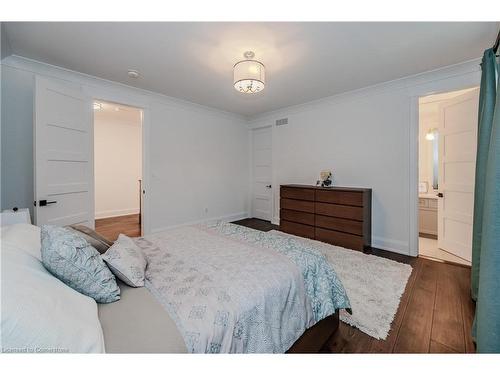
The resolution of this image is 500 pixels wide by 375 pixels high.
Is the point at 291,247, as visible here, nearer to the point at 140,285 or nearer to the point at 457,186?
the point at 140,285

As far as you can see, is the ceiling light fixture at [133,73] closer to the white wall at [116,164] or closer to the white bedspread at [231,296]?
the white wall at [116,164]

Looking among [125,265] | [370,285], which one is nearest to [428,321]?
[370,285]

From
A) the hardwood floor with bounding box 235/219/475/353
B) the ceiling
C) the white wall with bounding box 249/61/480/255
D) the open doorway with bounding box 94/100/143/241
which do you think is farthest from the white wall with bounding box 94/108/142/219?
the hardwood floor with bounding box 235/219/475/353

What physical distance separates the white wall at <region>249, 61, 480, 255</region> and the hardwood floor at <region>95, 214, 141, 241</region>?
351 cm

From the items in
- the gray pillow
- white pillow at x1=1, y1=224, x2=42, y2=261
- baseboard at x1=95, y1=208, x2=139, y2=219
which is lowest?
baseboard at x1=95, y1=208, x2=139, y2=219

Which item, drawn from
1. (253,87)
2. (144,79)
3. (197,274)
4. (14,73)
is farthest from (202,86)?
(197,274)

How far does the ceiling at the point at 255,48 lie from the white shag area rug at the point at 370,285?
242 cm

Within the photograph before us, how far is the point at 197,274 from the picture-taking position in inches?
49.4

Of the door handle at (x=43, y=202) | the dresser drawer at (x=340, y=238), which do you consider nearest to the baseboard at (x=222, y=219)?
the door handle at (x=43, y=202)

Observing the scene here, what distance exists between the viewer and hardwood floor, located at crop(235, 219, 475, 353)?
149 centimetres

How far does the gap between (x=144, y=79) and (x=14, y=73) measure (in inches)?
53.8

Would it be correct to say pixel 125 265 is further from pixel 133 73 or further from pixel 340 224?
pixel 340 224

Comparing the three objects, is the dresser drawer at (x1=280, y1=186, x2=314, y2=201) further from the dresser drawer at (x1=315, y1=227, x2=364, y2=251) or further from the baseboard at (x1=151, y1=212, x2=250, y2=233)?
the baseboard at (x1=151, y1=212, x2=250, y2=233)

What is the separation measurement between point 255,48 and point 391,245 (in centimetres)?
322
